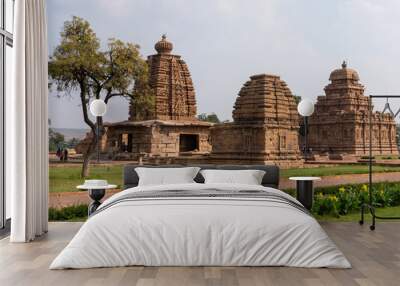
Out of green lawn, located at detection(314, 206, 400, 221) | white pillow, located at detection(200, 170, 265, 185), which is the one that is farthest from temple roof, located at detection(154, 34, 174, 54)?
green lawn, located at detection(314, 206, 400, 221)

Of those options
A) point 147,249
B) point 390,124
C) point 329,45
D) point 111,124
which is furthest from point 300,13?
point 147,249

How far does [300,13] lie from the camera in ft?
25.4

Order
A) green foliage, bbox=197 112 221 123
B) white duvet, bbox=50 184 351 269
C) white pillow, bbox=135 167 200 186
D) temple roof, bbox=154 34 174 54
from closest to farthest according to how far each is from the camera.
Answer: white duvet, bbox=50 184 351 269
white pillow, bbox=135 167 200 186
temple roof, bbox=154 34 174 54
green foliage, bbox=197 112 221 123

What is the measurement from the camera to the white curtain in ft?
15.7

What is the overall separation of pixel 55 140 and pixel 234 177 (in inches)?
131

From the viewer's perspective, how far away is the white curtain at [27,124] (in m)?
4.79

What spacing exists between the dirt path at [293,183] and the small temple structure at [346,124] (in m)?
0.45

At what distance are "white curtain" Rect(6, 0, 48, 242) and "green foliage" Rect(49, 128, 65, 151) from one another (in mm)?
2432

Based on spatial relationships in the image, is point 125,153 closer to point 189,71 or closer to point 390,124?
point 189,71

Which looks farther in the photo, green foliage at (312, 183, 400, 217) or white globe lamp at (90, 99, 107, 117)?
white globe lamp at (90, 99, 107, 117)

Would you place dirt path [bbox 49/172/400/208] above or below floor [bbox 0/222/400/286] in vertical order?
above

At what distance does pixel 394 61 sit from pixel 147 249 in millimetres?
5712

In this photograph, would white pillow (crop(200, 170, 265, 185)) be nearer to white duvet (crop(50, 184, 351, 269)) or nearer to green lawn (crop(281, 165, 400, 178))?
white duvet (crop(50, 184, 351, 269))

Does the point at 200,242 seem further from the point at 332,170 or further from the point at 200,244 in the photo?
the point at 332,170
